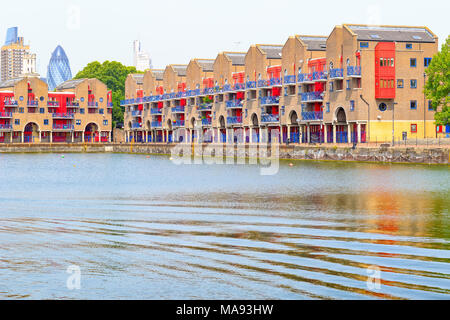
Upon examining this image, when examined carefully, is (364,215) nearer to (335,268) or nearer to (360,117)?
(335,268)

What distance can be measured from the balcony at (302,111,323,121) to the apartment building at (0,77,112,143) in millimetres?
69973

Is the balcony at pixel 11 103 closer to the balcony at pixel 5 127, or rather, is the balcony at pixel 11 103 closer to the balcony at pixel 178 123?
the balcony at pixel 5 127

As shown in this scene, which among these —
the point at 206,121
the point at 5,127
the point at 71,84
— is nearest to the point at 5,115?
the point at 5,127

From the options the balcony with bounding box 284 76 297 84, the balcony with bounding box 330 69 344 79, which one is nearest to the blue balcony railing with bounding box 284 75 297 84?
the balcony with bounding box 284 76 297 84

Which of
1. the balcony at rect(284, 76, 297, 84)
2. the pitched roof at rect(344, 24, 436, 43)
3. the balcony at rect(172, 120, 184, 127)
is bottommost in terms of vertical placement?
the balcony at rect(172, 120, 184, 127)

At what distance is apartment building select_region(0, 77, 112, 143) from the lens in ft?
513

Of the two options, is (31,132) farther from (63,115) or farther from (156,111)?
(156,111)

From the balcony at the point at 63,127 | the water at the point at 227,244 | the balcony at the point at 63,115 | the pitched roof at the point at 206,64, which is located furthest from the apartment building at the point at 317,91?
the water at the point at 227,244

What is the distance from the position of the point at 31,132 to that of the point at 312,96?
7596 centimetres

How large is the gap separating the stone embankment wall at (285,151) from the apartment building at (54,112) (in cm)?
837

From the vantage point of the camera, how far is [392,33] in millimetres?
101938

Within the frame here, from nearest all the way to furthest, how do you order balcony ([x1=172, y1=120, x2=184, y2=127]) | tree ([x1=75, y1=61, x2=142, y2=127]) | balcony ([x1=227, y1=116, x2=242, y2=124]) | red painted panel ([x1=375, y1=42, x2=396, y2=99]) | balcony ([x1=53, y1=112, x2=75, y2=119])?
red painted panel ([x1=375, y1=42, x2=396, y2=99])
balcony ([x1=227, y1=116, x2=242, y2=124])
balcony ([x1=172, y1=120, x2=184, y2=127])
balcony ([x1=53, y1=112, x2=75, y2=119])
tree ([x1=75, y1=61, x2=142, y2=127])

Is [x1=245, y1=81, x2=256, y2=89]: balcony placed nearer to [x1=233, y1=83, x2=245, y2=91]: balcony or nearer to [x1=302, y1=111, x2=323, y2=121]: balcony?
[x1=233, y1=83, x2=245, y2=91]: balcony

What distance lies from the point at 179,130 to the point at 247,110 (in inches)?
1151
